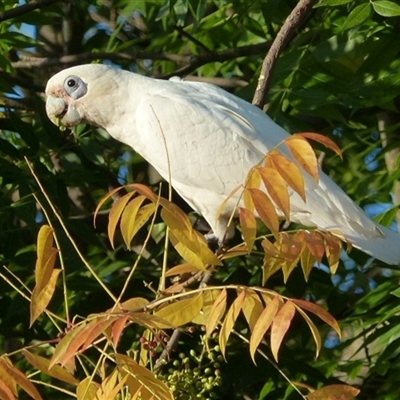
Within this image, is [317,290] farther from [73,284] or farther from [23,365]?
[23,365]

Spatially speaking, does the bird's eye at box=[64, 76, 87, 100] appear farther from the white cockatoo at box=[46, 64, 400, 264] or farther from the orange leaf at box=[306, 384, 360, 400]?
the orange leaf at box=[306, 384, 360, 400]

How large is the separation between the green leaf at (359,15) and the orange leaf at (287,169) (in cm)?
129

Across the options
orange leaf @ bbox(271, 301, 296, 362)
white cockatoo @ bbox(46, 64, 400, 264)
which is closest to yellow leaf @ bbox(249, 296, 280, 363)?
orange leaf @ bbox(271, 301, 296, 362)

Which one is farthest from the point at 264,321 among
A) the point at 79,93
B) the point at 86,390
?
the point at 79,93

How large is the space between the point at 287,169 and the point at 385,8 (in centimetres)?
138

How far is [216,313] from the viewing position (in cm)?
265

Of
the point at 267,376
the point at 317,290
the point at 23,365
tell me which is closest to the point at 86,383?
the point at 267,376

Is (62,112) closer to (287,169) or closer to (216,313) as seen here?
(287,169)

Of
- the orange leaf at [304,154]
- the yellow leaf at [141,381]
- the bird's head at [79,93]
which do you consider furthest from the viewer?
the bird's head at [79,93]

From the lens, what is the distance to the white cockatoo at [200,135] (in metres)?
4.04

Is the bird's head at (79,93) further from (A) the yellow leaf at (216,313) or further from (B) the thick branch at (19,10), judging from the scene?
(A) the yellow leaf at (216,313)

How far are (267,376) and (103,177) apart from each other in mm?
1348

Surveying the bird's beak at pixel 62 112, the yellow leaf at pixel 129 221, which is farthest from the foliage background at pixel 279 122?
the yellow leaf at pixel 129 221

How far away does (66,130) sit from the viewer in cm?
511
